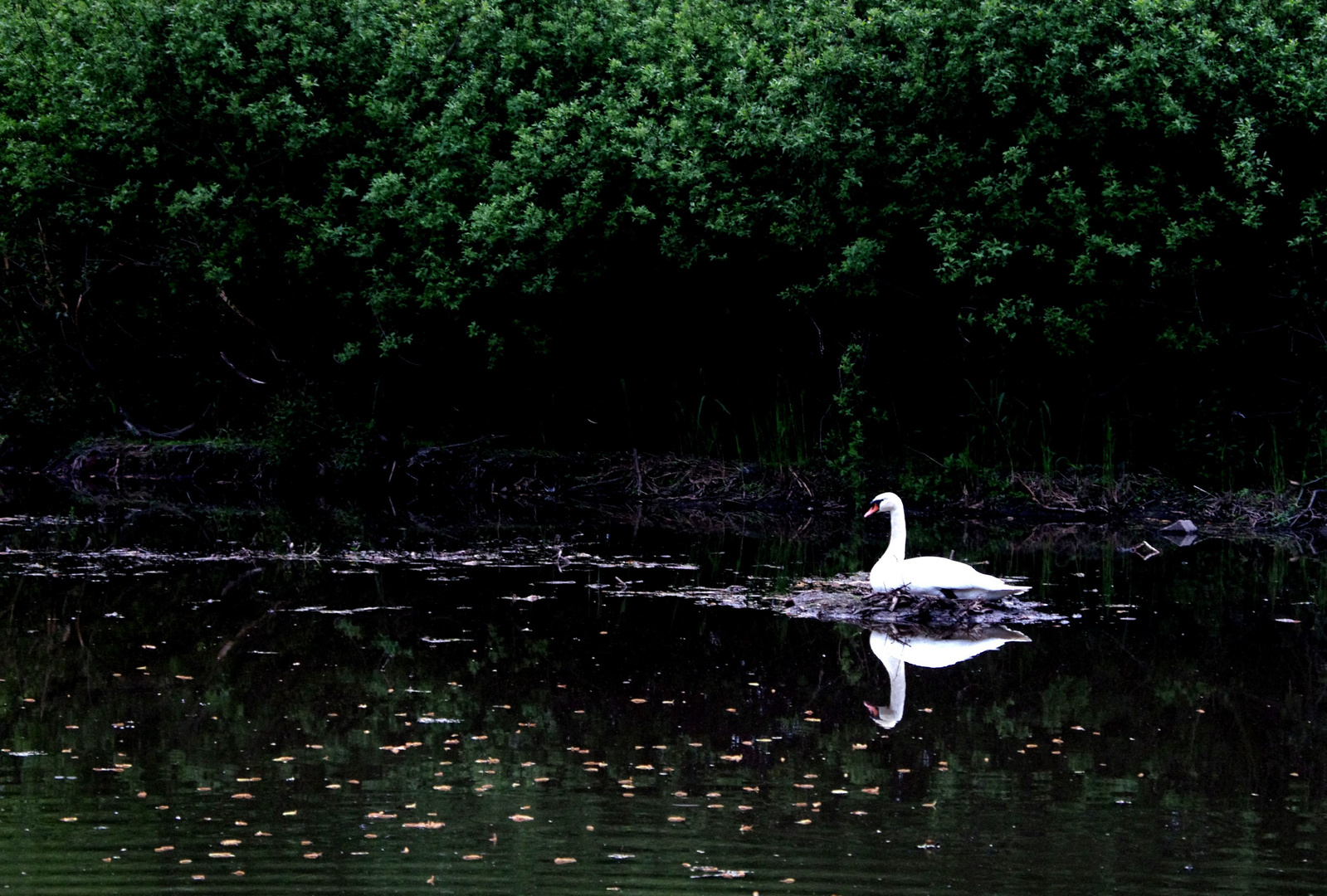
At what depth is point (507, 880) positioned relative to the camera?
17.9ft

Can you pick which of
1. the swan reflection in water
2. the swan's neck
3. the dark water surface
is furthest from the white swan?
the dark water surface

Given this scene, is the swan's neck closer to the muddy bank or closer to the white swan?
the white swan

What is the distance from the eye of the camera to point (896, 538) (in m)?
11.4

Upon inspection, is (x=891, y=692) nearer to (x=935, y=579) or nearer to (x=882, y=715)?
(x=882, y=715)

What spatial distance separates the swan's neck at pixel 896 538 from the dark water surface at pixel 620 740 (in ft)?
2.55

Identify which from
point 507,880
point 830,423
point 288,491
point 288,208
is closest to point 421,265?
point 288,208

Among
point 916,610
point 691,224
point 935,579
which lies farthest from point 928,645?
point 691,224

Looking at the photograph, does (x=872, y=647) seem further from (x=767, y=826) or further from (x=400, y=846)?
(x=400, y=846)

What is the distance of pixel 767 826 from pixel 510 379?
15.4 meters

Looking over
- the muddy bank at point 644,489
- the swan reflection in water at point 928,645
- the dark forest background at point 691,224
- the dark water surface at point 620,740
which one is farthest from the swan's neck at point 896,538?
the dark forest background at point 691,224

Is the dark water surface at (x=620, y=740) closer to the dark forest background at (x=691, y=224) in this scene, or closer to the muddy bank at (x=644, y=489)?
the muddy bank at (x=644, y=489)

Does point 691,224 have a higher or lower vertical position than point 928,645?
higher

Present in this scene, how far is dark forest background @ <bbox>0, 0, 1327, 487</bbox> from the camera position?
55.4 feet

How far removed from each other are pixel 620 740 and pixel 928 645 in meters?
3.23
